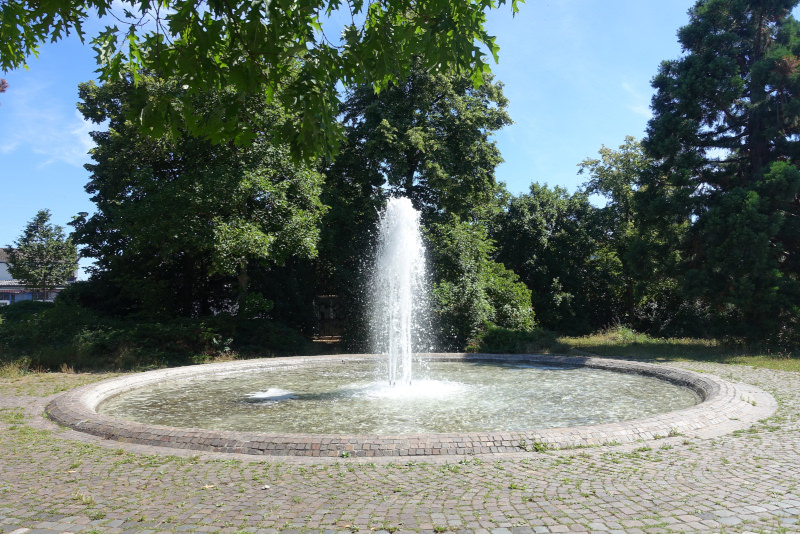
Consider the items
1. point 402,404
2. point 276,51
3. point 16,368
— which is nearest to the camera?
point 276,51

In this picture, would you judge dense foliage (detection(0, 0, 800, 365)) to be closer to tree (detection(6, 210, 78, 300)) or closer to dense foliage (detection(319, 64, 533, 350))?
dense foliage (detection(319, 64, 533, 350))

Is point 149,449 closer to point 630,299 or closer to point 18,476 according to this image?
point 18,476

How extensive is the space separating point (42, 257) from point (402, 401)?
41616 millimetres

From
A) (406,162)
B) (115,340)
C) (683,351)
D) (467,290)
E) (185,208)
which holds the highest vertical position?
(406,162)

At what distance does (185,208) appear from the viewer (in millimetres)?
16031

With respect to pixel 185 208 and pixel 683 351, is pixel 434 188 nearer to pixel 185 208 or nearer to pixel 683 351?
pixel 185 208

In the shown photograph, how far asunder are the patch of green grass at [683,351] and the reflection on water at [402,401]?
465 cm

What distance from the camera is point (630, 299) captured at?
29641mm

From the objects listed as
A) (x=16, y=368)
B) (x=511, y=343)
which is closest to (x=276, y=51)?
(x=16, y=368)

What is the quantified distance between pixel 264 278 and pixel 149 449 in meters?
17.4

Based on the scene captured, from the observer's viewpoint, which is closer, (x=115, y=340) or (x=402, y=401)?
(x=402, y=401)

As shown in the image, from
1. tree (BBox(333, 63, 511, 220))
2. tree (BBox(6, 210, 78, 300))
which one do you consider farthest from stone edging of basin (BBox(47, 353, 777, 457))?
tree (BBox(6, 210, 78, 300))

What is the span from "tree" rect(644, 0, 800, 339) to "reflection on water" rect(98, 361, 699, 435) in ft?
28.0

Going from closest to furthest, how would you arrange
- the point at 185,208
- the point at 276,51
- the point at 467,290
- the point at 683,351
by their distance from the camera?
the point at 276,51 < the point at 185,208 < the point at 683,351 < the point at 467,290
